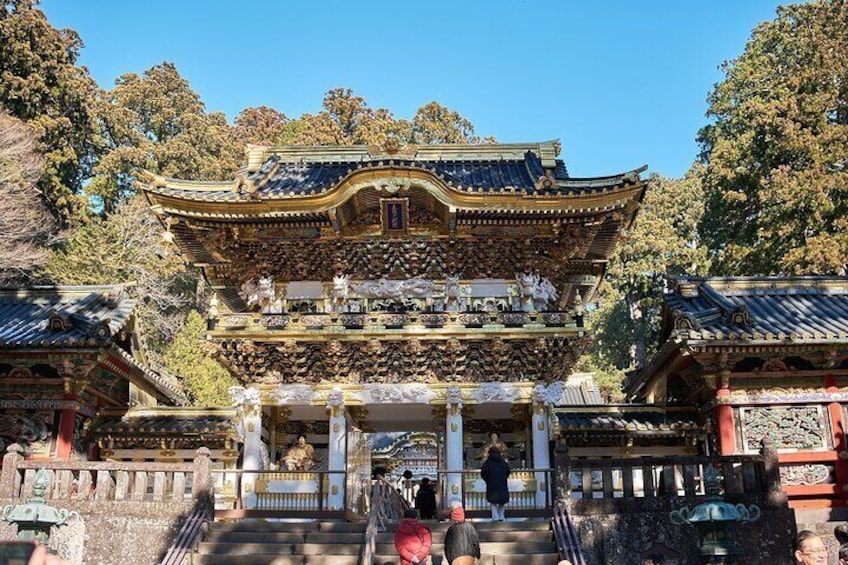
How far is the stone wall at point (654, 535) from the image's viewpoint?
11.4m

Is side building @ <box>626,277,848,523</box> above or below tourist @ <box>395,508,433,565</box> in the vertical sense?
above

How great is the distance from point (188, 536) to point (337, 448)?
464cm

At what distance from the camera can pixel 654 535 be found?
11586 mm

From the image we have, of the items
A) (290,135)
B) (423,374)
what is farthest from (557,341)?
(290,135)

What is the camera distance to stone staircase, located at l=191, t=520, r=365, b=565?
11.0 m

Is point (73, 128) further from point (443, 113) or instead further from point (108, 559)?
point (108, 559)

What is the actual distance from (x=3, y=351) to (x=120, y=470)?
4906 mm

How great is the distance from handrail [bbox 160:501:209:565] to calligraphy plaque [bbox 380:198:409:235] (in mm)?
6914

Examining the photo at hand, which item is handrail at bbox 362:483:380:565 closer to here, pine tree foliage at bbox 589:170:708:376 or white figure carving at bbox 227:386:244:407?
white figure carving at bbox 227:386:244:407

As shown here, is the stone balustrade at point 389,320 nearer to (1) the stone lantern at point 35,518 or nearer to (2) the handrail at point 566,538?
(2) the handrail at point 566,538

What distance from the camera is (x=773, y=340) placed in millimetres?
14344

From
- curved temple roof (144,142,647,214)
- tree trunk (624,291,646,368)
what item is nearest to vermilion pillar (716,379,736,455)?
curved temple roof (144,142,647,214)

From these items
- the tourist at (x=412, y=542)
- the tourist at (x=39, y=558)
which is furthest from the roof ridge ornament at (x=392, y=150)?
the tourist at (x=39, y=558)

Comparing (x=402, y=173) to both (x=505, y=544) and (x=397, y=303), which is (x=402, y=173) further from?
(x=505, y=544)
